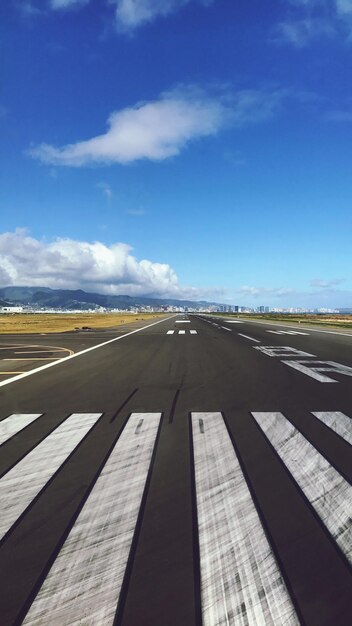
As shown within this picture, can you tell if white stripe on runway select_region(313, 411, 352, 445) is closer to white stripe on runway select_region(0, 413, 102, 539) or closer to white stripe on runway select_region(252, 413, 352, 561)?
white stripe on runway select_region(252, 413, 352, 561)

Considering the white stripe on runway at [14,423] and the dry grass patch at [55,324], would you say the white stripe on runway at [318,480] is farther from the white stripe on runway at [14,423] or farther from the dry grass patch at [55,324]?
the dry grass patch at [55,324]

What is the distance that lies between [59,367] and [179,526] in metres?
10.3

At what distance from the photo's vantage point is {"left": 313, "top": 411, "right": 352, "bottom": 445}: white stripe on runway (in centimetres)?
558

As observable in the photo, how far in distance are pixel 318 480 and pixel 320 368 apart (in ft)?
28.7

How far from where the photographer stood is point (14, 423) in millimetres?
6301

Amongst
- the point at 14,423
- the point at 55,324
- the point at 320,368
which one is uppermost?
the point at 320,368

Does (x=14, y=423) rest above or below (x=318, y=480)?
below

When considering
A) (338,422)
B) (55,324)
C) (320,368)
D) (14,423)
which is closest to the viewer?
(338,422)

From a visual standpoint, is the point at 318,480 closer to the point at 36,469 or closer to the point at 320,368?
the point at 36,469

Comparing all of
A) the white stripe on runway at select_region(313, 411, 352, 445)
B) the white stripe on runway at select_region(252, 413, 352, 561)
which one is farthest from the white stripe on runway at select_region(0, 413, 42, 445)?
the white stripe on runway at select_region(313, 411, 352, 445)

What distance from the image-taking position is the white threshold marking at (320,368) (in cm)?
1046

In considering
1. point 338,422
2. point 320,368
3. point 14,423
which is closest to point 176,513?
point 338,422

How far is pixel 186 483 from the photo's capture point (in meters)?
4.01

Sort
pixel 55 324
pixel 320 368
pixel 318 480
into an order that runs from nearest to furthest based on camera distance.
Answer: pixel 318 480
pixel 320 368
pixel 55 324
